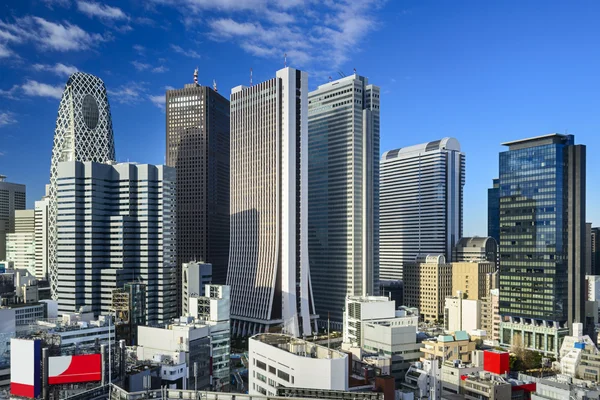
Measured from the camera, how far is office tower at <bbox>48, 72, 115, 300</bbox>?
564 ft

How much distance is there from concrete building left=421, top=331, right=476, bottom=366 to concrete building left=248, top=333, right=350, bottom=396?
38968mm

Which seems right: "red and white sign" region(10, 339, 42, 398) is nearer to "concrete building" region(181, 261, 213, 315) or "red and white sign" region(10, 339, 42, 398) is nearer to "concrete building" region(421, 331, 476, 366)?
"concrete building" region(421, 331, 476, 366)

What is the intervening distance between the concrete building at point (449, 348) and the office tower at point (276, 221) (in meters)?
51.6

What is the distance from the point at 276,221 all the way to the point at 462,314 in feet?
179

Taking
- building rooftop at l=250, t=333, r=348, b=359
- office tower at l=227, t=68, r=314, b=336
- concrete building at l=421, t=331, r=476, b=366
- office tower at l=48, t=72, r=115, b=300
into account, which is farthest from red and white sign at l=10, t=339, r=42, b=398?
office tower at l=48, t=72, r=115, b=300

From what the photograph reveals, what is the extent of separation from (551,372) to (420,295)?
3290 inches

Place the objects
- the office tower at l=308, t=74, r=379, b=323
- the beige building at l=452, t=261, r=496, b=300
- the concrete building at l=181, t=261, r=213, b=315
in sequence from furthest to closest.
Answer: the beige building at l=452, t=261, r=496, b=300 < the office tower at l=308, t=74, r=379, b=323 < the concrete building at l=181, t=261, r=213, b=315

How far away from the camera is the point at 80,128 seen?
173m

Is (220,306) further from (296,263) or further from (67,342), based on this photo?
(296,263)

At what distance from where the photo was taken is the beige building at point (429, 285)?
185125 millimetres

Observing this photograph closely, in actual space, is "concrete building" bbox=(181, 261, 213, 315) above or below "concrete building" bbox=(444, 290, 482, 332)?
above

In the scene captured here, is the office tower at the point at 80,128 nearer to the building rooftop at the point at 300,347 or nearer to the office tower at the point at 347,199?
the office tower at the point at 347,199

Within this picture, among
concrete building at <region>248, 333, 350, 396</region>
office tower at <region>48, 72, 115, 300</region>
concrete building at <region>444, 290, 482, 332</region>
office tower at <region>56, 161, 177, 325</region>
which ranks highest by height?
office tower at <region>48, 72, 115, 300</region>

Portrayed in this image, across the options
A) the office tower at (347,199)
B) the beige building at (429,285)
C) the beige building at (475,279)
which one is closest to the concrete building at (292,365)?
the office tower at (347,199)
